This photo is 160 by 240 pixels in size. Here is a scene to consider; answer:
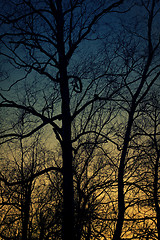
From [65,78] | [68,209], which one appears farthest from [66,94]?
[68,209]

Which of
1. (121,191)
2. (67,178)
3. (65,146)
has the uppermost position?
(65,146)

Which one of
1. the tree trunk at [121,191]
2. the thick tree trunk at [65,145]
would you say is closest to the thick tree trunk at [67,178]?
the thick tree trunk at [65,145]

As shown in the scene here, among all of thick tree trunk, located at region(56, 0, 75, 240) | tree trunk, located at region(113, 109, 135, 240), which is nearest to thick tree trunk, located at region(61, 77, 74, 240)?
thick tree trunk, located at region(56, 0, 75, 240)

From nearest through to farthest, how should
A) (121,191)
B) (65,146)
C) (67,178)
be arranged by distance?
(67,178)
(65,146)
(121,191)

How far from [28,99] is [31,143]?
6.81 m

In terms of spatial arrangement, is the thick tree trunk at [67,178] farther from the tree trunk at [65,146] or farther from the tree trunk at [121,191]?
the tree trunk at [121,191]

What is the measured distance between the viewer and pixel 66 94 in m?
4.77

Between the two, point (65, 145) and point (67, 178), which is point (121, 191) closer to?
point (67, 178)

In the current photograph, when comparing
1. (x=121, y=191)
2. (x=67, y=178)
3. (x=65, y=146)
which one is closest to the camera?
(x=67, y=178)

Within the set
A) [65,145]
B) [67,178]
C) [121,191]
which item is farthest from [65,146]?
[121,191]

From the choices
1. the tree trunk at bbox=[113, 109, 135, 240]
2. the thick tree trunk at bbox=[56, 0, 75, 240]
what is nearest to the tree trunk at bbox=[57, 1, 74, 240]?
the thick tree trunk at bbox=[56, 0, 75, 240]

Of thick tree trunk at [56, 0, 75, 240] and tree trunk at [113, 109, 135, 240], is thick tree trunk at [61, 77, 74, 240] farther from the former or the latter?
tree trunk at [113, 109, 135, 240]

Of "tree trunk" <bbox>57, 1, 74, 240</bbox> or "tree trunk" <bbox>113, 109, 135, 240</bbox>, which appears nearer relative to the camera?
"tree trunk" <bbox>57, 1, 74, 240</bbox>

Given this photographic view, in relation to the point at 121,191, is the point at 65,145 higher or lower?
higher
